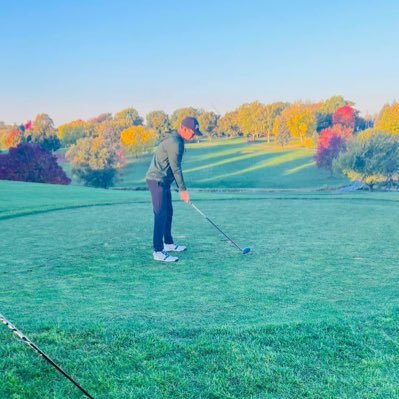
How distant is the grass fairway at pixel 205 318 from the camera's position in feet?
11.6

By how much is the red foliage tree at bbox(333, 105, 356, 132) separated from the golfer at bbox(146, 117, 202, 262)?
116 m

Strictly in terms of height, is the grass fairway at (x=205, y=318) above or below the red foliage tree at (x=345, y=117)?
below

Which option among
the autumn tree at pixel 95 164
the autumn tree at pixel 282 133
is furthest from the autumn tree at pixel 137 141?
the autumn tree at pixel 282 133

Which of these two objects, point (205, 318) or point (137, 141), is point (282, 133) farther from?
point (205, 318)

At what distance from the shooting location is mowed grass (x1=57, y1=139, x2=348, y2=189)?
79562mm

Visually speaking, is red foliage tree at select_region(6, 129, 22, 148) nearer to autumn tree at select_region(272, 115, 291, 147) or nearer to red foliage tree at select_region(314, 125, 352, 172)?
autumn tree at select_region(272, 115, 291, 147)

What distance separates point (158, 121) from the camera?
5792 inches

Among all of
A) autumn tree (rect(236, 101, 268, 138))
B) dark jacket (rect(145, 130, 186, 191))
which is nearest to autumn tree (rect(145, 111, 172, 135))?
autumn tree (rect(236, 101, 268, 138))

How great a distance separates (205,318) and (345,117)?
125 metres

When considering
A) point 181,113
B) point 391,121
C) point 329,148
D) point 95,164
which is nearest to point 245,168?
point 329,148

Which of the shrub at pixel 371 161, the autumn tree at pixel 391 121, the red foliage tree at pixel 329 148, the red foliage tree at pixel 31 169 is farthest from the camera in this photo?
the autumn tree at pixel 391 121

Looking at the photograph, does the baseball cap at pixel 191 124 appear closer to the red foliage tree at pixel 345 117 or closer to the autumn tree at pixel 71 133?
the red foliage tree at pixel 345 117

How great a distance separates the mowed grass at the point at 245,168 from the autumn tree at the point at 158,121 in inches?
733

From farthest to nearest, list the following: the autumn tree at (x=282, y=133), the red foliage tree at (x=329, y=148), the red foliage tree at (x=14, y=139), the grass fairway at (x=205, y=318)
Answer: the autumn tree at (x=282, y=133)
the red foliage tree at (x=14, y=139)
the red foliage tree at (x=329, y=148)
the grass fairway at (x=205, y=318)
